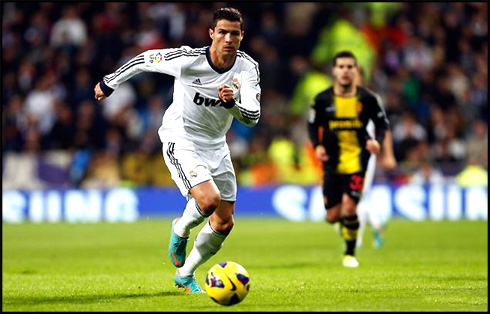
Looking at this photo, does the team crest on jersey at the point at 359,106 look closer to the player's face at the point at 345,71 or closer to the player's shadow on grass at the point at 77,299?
the player's face at the point at 345,71

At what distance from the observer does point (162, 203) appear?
2125cm

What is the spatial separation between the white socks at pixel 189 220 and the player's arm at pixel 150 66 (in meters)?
1.14

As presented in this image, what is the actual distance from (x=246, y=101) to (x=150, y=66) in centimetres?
96

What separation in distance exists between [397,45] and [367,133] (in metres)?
12.9

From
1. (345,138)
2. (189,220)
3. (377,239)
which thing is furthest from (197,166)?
(377,239)

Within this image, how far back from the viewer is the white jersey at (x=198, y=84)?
26.9 feet

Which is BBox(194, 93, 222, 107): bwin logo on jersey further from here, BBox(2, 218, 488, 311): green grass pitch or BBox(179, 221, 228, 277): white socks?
BBox(2, 218, 488, 311): green grass pitch

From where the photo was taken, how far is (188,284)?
845 centimetres

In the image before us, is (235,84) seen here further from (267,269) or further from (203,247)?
(267,269)

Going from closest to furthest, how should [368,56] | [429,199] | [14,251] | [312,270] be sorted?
[312,270] < [14,251] < [429,199] < [368,56]

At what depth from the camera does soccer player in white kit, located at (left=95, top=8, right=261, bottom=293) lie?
318 inches

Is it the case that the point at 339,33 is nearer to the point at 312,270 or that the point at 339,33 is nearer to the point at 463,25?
the point at 463,25

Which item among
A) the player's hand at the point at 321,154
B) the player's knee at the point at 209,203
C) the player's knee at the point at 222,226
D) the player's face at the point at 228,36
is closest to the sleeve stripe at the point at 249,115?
the player's face at the point at 228,36

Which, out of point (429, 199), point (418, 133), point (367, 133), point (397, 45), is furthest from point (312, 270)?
point (397, 45)
